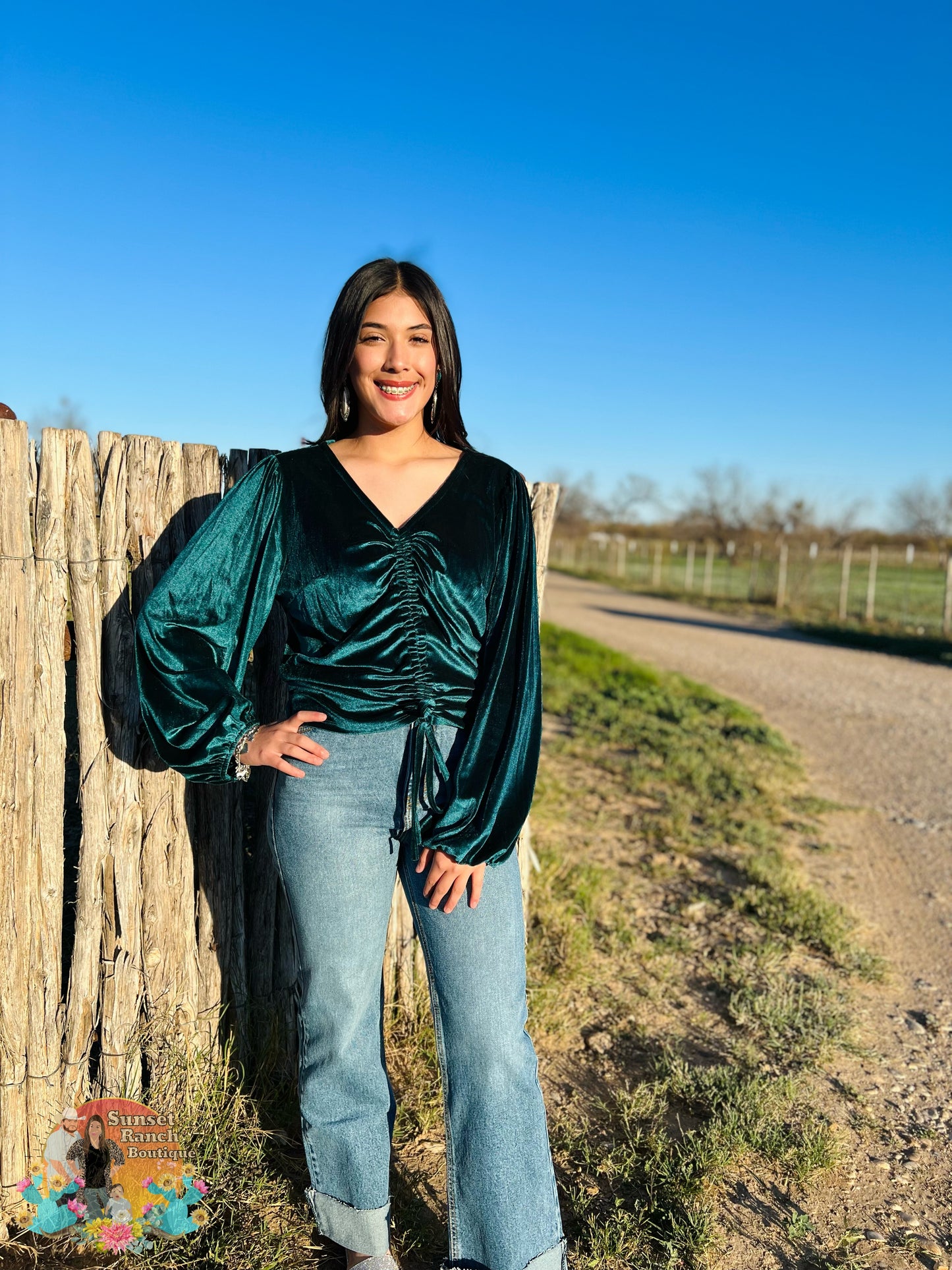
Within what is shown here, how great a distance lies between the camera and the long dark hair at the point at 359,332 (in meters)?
2.09

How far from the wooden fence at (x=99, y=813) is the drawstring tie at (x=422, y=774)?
845 millimetres

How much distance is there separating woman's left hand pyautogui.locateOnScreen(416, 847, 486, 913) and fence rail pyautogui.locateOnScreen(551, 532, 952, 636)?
15841mm

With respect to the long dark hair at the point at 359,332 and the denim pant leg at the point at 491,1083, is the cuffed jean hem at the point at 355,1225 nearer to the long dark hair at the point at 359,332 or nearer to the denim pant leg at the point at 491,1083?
the denim pant leg at the point at 491,1083

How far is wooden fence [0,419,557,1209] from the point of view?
7.27 feet

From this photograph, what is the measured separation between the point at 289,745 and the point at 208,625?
0.36m

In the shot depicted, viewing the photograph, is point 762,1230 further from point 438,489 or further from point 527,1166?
point 438,489

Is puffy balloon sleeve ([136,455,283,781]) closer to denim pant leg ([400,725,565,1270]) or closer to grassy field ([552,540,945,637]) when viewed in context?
denim pant leg ([400,725,565,1270])

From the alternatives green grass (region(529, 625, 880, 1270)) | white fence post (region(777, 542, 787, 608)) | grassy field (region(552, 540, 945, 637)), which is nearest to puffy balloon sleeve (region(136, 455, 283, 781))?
green grass (region(529, 625, 880, 1270))

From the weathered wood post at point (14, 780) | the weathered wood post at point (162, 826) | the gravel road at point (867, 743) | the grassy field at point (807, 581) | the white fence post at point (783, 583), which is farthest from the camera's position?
the white fence post at point (783, 583)

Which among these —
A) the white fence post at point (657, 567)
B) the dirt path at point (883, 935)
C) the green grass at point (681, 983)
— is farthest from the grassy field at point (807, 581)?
the green grass at point (681, 983)

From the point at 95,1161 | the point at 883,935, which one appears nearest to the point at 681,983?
the point at 883,935

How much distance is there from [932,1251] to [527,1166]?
120 centimetres

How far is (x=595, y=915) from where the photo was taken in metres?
4.20

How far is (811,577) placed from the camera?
2188 cm
